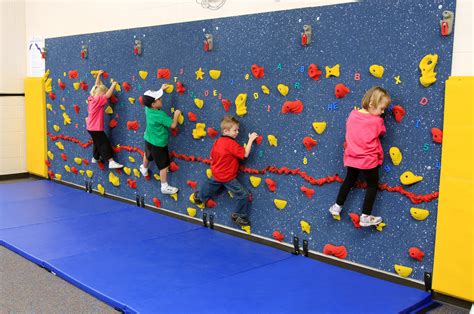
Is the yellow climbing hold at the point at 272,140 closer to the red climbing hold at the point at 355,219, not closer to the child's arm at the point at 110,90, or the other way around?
the red climbing hold at the point at 355,219

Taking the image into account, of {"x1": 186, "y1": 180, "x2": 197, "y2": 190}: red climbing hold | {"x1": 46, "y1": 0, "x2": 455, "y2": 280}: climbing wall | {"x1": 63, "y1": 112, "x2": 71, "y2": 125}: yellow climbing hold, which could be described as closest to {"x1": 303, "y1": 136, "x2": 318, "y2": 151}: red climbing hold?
{"x1": 46, "y1": 0, "x2": 455, "y2": 280}: climbing wall

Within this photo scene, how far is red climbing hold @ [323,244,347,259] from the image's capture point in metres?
4.22

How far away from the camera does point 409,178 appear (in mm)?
3754

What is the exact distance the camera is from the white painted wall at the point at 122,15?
11.3 feet

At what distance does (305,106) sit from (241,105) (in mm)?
738

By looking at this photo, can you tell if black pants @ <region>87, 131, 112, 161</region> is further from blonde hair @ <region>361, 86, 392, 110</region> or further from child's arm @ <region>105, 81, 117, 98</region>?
blonde hair @ <region>361, 86, 392, 110</region>

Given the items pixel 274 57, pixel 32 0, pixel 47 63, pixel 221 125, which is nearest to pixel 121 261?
pixel 221 125

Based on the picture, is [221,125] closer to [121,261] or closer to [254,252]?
[254,252]

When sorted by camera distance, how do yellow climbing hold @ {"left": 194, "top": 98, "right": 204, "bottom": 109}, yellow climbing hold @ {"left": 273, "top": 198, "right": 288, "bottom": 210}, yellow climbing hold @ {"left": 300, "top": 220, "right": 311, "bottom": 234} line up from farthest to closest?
yellow climbing hold @ {"left": 194, "top": 98, "right": 204, "bottom": 109}, yellow climbing hold @ {"left": 273, "top": 198, "right": 288, "bottom": 210}, yellow climbing hold @ {"left": 300, "top": 220, "right": 311, "bottom": 234}

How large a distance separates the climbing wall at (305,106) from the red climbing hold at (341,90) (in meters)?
0.02

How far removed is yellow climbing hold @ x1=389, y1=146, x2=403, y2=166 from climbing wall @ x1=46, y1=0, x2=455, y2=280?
0.01m

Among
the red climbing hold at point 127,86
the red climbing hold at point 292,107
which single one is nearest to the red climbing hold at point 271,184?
the red climbing hold at point 292,107

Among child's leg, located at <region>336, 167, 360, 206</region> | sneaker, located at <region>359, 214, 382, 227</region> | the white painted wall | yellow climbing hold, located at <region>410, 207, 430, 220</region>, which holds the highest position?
the white painted wall

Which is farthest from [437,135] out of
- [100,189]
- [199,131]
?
[100,189]
